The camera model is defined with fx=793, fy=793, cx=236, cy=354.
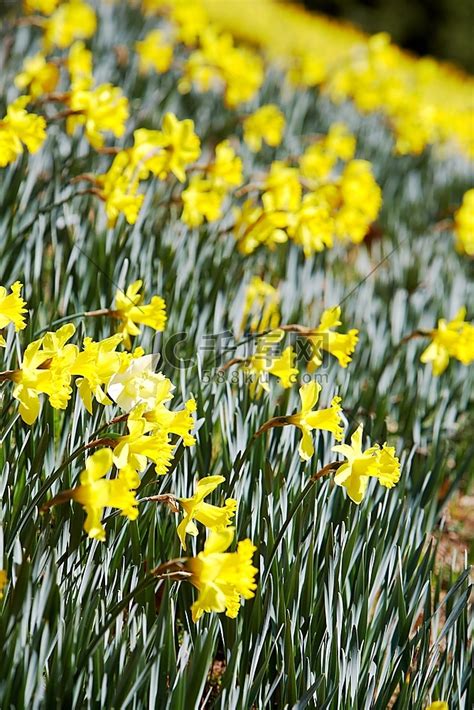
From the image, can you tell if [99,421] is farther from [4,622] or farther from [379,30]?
[379,30]

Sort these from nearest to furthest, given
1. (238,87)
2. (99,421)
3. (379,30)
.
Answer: (99,421) < (238,87) < (379,30)

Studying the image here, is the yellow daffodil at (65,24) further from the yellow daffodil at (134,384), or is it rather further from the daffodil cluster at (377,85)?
the yellow daffodil at (134,384)

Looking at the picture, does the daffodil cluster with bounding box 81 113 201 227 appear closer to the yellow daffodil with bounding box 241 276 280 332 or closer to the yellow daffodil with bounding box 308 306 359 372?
the yellow daffodil with bounding box 241 276 280 332

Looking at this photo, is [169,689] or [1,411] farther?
[1,411]

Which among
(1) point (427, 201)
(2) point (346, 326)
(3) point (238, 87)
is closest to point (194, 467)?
(2) point (346, 326)

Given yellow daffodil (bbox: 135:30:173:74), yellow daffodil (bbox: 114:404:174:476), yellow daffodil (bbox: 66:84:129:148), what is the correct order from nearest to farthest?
yellow daffodil (bbox: 114:404:174:476) < yellow daffodil (bbox: 66:84:129:148) < yellow daffodil (bbox: 135:30:173:74)

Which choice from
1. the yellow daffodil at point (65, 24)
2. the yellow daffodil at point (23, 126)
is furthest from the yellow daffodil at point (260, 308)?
the yellow daffodil at point (65, 24)

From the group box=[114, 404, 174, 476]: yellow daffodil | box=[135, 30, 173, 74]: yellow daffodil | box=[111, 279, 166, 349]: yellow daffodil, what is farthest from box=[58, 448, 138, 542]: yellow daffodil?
box=[135, 30, 173, 74]: yellow daffodil

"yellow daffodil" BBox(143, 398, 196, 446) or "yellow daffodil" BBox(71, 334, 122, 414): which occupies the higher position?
"yellow daffodil" BBox(71, 334, 122, 414)
